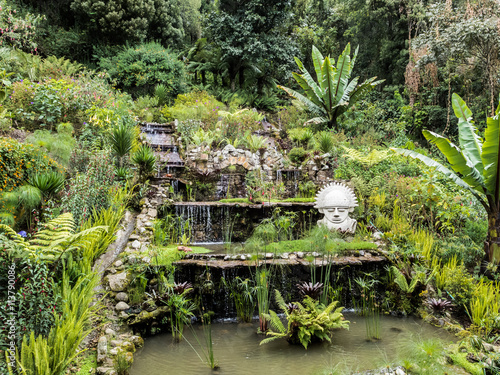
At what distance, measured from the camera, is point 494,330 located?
15.1 feet

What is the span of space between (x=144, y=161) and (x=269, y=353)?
517cm

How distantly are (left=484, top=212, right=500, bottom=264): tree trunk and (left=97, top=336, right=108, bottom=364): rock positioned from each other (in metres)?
5.98

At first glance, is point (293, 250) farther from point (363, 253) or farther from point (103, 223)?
point (103, 223)

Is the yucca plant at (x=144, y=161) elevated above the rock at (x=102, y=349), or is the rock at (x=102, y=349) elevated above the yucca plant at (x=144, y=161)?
the yucca plant at (x=144, y=161)

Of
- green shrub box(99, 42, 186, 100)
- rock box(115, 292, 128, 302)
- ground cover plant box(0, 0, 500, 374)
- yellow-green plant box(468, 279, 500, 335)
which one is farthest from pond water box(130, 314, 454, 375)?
green shrub box(99, 42, 186, 100)

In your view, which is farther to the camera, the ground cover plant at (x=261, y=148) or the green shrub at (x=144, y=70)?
the green shrub at (x=144, y=70)

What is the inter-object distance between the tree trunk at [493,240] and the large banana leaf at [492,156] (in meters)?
0.32

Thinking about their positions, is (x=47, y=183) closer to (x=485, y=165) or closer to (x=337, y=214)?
(x=337, y=214)

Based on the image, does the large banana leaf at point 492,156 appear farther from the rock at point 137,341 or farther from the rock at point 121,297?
the rock at point 121,297

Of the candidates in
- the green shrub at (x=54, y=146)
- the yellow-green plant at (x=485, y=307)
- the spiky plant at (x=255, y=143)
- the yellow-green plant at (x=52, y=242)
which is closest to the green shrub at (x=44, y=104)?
the green shrub at (x=54, y=146)

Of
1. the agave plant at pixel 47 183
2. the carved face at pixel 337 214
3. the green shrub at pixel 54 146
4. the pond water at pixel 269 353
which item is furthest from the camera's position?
the carved face at pixel 337 214

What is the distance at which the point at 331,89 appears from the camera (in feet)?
41.1

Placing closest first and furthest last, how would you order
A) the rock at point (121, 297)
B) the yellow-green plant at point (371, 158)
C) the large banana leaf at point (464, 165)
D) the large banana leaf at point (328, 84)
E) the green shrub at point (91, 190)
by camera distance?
the rock at point (121, 297) → the green shrub at point (91, 190) → the large banana leaf at point (464, 165) → the yellow-green plant at point (371, 158) → the large banana leaf at point (328, 84)

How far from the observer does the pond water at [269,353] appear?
3.86 meters
